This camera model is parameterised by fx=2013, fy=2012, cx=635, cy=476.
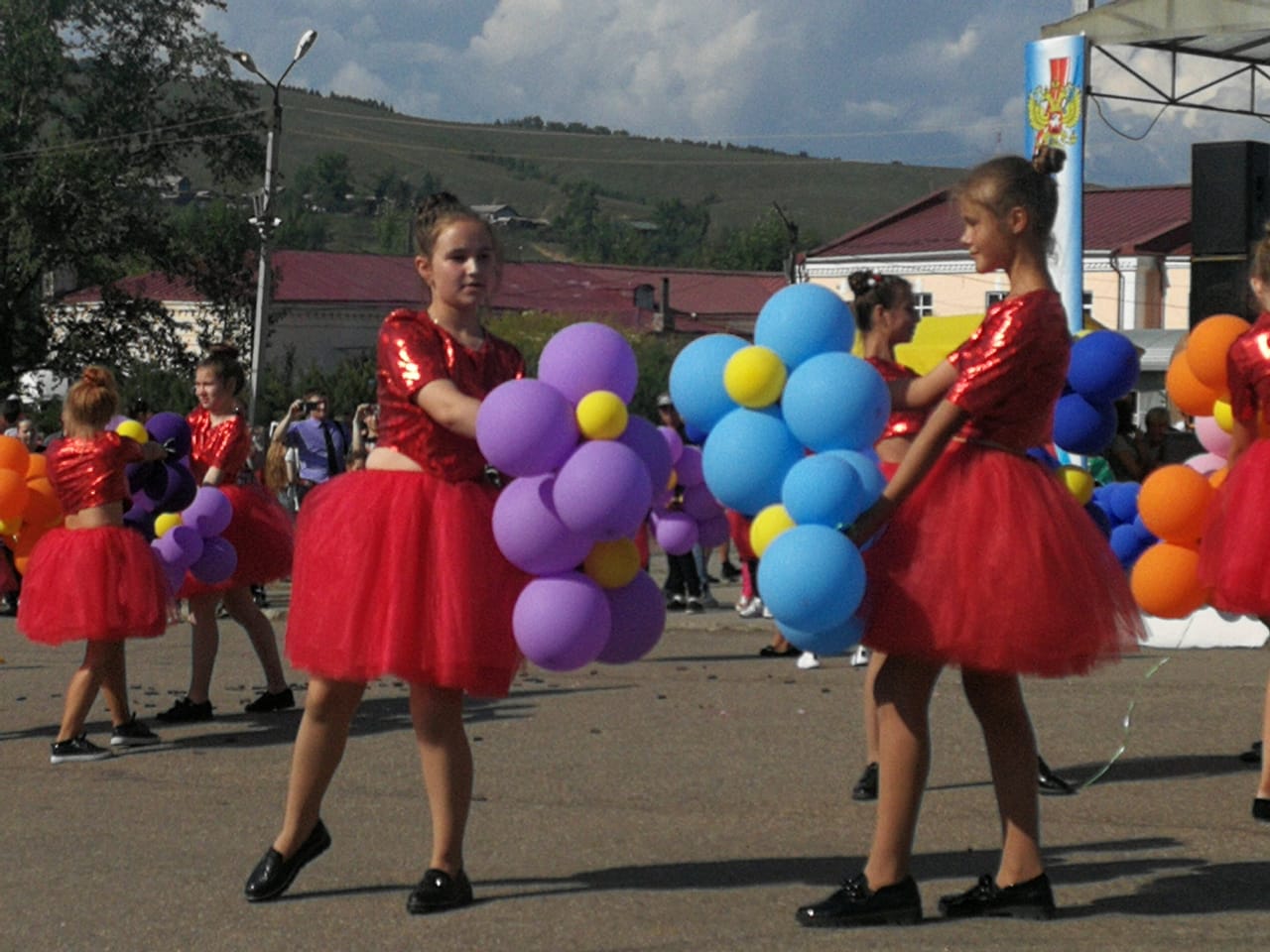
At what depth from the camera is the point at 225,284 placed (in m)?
47.7

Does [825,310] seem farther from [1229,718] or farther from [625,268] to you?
[625,268]

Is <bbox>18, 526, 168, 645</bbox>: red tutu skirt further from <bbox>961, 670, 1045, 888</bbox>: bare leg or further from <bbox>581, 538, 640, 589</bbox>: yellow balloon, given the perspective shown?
<bbox>961, 670, 1045, 888</bbox>: bare leg

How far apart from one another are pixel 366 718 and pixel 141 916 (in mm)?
4574

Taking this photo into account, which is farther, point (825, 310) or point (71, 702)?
point (71, 702)

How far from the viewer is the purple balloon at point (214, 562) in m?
10.1

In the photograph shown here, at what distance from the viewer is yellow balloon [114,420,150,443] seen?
32.5 feet

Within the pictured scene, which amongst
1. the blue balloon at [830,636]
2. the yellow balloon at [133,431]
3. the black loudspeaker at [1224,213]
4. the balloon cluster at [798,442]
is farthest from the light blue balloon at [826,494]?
Result: the black loudspeaker at [1224,213]

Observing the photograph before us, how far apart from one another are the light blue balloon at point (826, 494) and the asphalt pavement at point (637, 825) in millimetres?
1117

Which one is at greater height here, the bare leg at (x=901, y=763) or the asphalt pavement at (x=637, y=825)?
the bare leg at (x=901, y=763)

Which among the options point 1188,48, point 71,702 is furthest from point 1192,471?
point 1188,48

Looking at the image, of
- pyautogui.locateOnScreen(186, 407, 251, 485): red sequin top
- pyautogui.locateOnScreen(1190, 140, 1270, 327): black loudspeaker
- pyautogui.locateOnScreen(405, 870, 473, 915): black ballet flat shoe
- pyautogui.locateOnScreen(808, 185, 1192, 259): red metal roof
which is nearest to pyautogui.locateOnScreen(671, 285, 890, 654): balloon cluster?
pyautogui.locateOnScreen(405, 870, 473, 915): black ballet flat shoe

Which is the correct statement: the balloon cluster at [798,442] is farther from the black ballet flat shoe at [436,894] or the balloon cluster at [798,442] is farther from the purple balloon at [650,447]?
the black ballet flat shoe at [436,894]

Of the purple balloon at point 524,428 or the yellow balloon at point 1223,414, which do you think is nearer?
the purple balloon at point 524,428

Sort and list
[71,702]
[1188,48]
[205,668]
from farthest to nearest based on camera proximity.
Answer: [1188,48]
[205,668]
[71,702]
